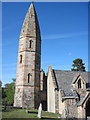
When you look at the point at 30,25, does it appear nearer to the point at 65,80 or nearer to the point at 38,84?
the point at 38,84

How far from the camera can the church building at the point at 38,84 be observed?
65.7 feet

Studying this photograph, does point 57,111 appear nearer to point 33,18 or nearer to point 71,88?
point 71,88

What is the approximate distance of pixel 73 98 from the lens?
20.1m

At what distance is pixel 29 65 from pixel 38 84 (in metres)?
3.98

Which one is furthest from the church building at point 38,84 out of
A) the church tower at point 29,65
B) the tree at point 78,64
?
the tree at point 78,64

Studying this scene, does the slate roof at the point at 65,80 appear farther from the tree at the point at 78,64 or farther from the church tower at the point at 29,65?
the tree at the point at 78,64

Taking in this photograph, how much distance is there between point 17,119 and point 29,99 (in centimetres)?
945

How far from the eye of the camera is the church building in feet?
65.7

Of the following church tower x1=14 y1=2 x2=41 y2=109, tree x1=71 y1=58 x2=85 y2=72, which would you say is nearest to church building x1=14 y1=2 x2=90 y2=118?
church tower x1=14 y1=2 x2=41 y2=109

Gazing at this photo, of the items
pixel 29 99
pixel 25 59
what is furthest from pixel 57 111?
pixel 25 59

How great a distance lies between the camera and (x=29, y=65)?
84.8ft

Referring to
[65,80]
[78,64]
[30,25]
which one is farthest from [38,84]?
[78,64]

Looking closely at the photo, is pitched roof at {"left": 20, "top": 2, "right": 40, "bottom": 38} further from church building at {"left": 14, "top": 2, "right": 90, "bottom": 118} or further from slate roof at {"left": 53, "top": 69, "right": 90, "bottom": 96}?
slate roof at {"left": 53, "top": 69, "right": 90, "bottom": 96}

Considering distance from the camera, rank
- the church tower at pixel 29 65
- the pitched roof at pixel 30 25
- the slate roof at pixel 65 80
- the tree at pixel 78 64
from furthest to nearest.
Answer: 1. the tree at pixel 78 64
2. the pitched roof at pixel 30 25
3. the church tower at pixel 29 65
4. the slate roof at pixel 65 80
